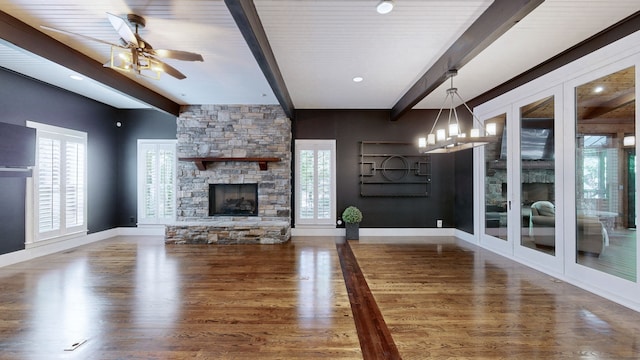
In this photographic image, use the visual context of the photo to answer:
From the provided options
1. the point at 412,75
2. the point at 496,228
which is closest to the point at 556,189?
the point at 496,228

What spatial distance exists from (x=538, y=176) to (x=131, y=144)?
27.0 ft

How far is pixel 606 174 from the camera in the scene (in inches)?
126

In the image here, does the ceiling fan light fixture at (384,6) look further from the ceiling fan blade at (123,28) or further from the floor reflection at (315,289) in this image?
the floor reflection at (315,289)

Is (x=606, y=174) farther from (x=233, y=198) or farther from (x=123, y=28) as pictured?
(x=233, y=198)

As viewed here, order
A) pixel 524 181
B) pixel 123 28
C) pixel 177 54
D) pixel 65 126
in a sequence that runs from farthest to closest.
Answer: pixel 65 126 → pixel 524 181 → pixel 177 54 → pixel 123 28

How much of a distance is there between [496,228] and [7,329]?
6.57m

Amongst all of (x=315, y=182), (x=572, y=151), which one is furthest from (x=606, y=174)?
(x=315, y=182)

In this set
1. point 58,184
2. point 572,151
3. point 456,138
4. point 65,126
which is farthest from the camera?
point 65,126

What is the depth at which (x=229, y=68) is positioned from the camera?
4.13m

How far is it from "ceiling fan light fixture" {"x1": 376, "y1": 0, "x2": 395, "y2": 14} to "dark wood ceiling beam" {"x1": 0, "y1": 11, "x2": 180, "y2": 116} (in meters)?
3.70

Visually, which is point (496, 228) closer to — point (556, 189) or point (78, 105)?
point (556, 189)

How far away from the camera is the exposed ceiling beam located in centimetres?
230

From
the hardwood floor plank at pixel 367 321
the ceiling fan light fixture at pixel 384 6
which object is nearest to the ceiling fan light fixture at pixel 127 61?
the ceiling fan light fixture at pixel 384 6

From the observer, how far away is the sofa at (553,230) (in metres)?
3.29
